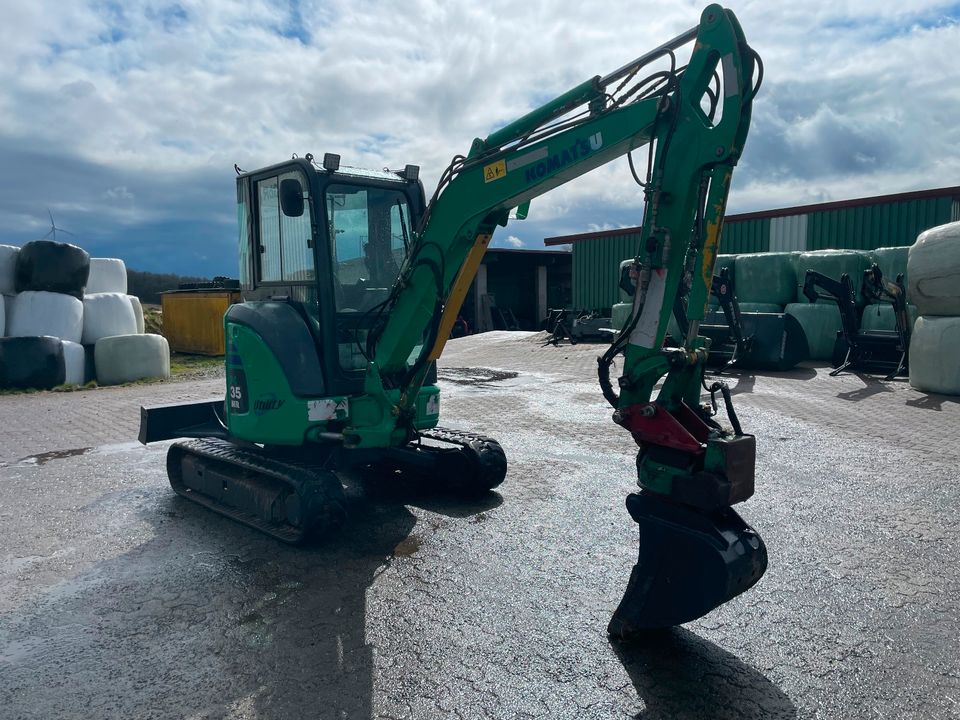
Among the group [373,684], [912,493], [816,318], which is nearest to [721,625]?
[373,684]

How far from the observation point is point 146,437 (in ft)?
22.9

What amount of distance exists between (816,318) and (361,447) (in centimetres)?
1297

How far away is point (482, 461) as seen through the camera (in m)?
6.20

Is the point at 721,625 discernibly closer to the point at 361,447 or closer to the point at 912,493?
the point at 361,447

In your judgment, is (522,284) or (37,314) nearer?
(37,314)

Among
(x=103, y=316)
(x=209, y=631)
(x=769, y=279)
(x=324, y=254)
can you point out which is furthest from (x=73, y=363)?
(x=769, y=279)

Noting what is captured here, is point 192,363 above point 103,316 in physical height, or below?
below

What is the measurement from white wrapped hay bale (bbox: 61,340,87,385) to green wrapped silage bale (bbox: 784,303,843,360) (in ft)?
47.8

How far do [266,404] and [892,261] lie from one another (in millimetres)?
14223

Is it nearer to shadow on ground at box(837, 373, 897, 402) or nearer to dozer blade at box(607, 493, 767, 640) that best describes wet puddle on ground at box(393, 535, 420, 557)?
dozer blade at box(607, 493, 767, 640)

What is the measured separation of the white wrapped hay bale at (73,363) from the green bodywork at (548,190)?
1035cm

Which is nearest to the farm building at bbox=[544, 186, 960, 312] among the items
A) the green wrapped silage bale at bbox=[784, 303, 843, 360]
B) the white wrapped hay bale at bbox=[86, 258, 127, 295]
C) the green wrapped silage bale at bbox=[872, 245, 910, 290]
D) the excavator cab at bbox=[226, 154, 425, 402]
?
the green wrapped silage bale at bbox=[784, 303, 843, 360]

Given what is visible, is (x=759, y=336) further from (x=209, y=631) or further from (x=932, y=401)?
(x=209, y=631)

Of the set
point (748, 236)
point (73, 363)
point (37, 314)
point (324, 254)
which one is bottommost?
point (73, 363)
